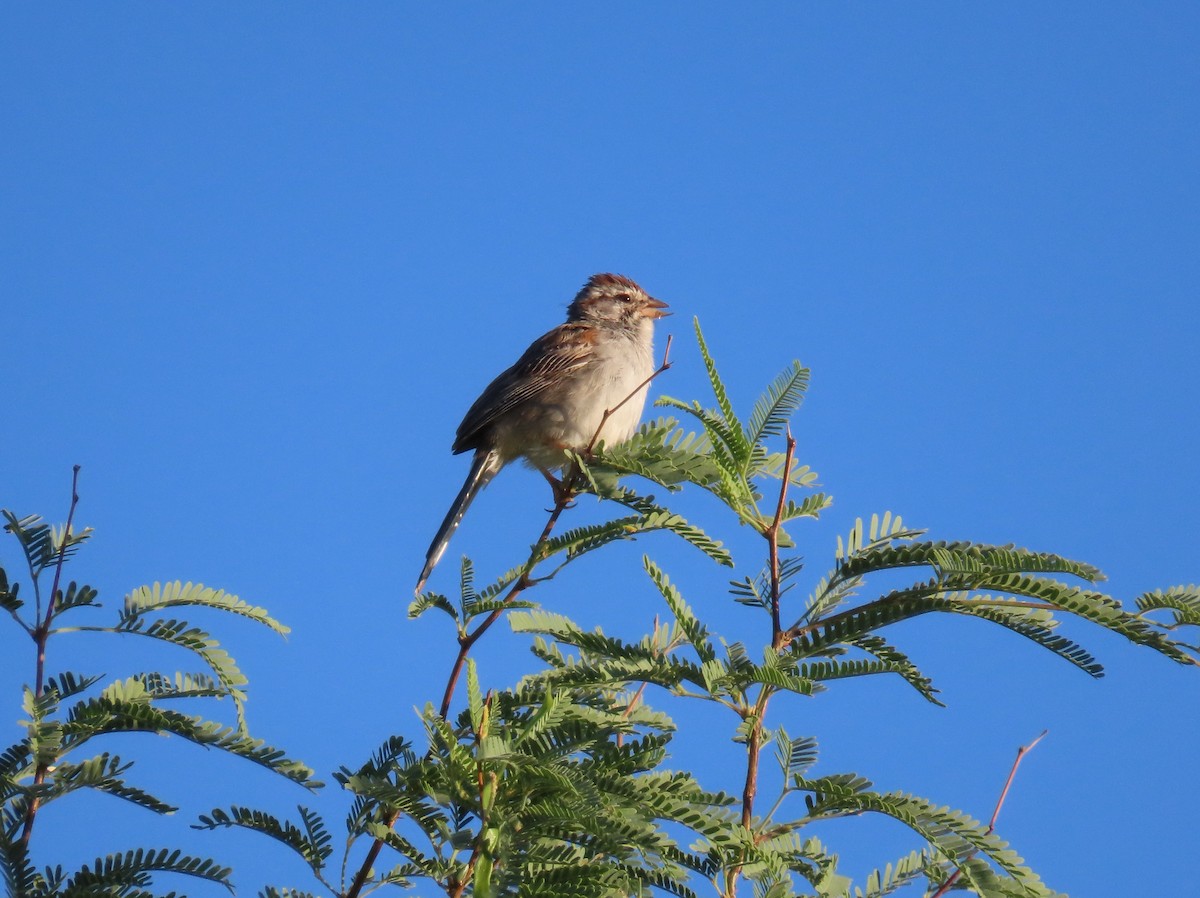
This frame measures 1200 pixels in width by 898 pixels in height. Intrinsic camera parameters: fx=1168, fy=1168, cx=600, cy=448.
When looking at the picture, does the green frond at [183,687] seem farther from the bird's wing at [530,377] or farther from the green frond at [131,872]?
the bird's wing at [530,377]

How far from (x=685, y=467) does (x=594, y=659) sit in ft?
2.21

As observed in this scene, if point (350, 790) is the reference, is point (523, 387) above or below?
above

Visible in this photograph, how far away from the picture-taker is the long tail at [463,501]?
6.36m

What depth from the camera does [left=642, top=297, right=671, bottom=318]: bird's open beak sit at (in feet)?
27.2

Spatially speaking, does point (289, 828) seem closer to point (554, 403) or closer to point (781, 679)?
point (781, 679)

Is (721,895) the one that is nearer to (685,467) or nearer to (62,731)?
(685,467)

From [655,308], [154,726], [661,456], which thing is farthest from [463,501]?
[154,726]

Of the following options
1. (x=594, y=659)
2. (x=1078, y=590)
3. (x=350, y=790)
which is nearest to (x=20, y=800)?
(x=350, y=790)

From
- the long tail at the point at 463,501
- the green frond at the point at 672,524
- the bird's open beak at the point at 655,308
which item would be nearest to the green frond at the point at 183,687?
the green frond at the point at 672,524

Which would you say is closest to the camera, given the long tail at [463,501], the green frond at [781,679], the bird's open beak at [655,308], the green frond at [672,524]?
the green frond at [781,679]

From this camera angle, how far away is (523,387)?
7.36 metres

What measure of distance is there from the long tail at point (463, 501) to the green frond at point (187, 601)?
2307mm

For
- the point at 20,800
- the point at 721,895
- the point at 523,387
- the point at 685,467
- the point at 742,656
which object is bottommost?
the point at 721,895

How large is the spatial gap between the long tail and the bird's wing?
191 mm
